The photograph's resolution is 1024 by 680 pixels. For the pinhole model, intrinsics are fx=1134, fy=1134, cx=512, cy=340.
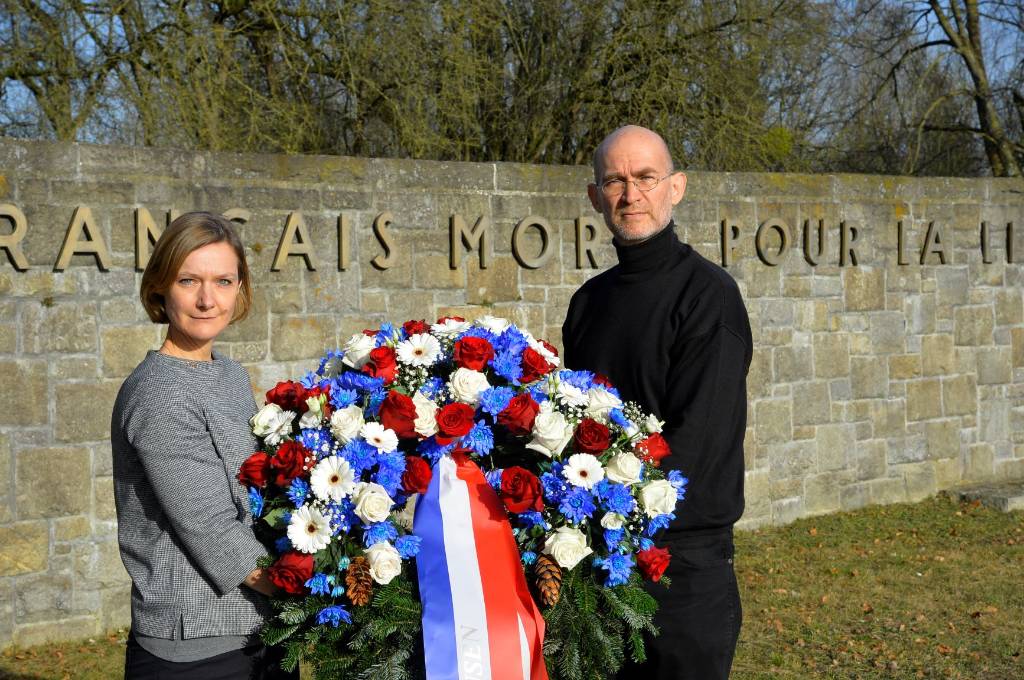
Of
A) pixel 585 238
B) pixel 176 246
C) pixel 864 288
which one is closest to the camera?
pixel 176 246

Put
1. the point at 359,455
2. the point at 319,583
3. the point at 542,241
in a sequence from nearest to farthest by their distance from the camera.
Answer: the point at 319,583, the point at 359,455, the point at 542,241

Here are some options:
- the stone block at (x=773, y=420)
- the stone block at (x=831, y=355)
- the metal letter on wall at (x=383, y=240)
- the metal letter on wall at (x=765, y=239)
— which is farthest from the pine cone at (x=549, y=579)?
the stone block at (x=831, y=355)

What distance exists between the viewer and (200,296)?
8.02 ft

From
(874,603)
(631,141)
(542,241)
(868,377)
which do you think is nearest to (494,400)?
(631,141)

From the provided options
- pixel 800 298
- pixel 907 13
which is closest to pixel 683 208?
pixel 800 298

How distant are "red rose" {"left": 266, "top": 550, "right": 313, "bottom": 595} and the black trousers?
89 centimetres

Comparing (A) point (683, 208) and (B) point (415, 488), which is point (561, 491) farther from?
(A) point (683, 208)

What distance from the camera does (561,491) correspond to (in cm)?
233

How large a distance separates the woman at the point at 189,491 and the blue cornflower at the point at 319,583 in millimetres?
164

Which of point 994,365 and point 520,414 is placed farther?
point 994,365

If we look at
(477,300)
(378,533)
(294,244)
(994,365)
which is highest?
(294,244)

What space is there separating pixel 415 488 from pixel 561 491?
0.99ft

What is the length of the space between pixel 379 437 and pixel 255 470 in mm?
268

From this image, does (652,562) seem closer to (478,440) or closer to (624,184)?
(478,440)
